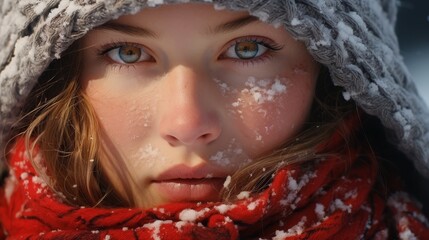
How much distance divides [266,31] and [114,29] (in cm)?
27

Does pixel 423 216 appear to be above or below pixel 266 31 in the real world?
below

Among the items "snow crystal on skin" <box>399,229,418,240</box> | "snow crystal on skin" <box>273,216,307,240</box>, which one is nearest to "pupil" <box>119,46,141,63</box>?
"snow crystal on skin" <box>273,216,307,240</box>

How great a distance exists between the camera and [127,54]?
1.18 m

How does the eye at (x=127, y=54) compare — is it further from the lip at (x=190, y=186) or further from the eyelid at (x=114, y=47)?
the lip at (x=190, y=186)

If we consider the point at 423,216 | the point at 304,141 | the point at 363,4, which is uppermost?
the point at 363,4

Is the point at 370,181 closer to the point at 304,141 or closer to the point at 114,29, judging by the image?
the point at 304,141

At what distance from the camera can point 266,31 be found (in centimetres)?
114

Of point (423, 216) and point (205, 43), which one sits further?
point (423, 216)

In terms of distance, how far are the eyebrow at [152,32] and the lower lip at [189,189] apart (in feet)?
0.91

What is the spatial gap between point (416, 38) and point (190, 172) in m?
1.40

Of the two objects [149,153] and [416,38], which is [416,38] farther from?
[149,153]

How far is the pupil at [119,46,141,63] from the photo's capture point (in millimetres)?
1174

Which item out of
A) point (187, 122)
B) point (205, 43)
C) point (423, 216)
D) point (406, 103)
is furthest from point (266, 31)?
point (423, 216)

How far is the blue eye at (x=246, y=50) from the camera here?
117cm
